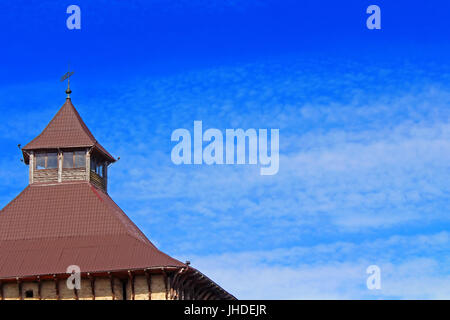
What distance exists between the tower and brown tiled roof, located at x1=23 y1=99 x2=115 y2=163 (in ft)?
0.21

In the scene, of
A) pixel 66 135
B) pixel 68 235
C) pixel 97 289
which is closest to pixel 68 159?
pixel 66 135

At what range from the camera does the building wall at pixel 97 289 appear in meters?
41.1

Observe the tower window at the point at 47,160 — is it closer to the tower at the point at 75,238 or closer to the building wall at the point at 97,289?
the tower at the point at 75,238

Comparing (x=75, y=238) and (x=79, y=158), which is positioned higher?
(x=79, y=158)

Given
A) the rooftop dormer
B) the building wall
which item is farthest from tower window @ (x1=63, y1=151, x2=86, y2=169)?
the building wall

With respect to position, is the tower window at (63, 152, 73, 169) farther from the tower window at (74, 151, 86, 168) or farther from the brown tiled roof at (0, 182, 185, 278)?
the brown tiled roof at (0, 182, 185, 278)

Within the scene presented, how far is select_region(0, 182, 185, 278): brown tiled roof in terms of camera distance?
41.7 meters

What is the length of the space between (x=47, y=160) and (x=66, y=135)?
2081 mm

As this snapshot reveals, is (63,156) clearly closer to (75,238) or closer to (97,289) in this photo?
(75,238)

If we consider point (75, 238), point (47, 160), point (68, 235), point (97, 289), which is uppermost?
point (47, 160)

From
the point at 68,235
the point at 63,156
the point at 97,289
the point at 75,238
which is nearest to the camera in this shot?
the point at 97,289

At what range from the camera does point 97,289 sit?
4131 centimetres
